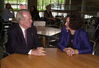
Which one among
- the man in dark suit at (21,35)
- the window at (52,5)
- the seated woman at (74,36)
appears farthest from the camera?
the window at (52,5)

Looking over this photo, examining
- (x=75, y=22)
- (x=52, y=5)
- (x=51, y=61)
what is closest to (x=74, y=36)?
(x=75, y=22)

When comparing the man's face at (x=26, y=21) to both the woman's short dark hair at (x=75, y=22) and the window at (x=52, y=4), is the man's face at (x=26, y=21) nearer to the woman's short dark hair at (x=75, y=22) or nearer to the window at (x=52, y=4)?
the woman's short dark hair at (x=75, y=22)

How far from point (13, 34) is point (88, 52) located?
102cm

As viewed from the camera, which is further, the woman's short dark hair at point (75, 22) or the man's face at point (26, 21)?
the woman's short dark hair at point (75, 22)

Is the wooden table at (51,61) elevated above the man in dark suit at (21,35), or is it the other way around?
the man in dark suit at (21,35)

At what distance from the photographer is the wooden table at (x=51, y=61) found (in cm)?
161

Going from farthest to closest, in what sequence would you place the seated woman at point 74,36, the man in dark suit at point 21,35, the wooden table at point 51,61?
the seated woman at point 74,36, the man in dark suit at point 21,35, the wooden table at point 51,61

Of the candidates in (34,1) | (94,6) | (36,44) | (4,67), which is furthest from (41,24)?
(94,6)

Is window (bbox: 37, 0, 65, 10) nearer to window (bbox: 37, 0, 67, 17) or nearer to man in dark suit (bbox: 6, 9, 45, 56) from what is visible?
window (bbox: 37, 0, 67, 17)

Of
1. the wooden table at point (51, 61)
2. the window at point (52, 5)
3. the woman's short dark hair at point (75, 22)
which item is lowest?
the wooden table at point (51, 61)

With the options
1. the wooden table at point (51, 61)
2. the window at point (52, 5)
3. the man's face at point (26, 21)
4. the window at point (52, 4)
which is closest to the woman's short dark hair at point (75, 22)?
the wooden table at point (51, 61)

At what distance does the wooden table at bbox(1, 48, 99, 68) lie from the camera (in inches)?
63.4

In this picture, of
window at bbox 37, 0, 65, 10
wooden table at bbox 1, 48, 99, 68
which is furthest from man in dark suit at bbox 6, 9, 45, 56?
window at bbox 37, 0, 65, 10

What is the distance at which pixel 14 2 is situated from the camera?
1151 centimetres
